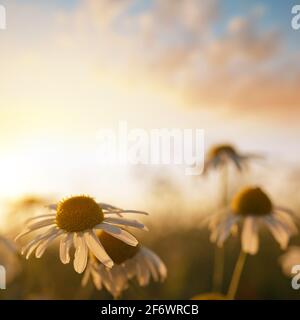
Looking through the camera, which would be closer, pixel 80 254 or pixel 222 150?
pixel 80 254

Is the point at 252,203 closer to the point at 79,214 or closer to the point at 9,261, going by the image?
the point at 79,214

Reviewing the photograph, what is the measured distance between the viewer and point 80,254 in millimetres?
2037

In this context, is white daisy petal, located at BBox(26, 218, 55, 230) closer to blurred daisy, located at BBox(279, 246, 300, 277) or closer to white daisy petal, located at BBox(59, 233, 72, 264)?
white daisy petal, located at BBox(59, 233, 72, 264)

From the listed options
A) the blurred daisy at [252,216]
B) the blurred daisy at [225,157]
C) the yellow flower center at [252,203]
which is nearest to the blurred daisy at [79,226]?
the blurred daisy at [252,216]

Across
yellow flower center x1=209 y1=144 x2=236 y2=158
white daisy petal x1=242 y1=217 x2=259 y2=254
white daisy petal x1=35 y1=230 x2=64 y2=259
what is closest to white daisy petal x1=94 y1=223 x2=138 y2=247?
white daisy petal x1=35 y1=230 x2=64 y2=259

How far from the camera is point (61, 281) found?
505 cm

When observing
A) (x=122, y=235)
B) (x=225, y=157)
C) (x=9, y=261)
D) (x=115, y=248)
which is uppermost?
(x=225, y=157)

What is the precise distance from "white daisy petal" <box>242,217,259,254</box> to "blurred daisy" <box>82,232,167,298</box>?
0.59m

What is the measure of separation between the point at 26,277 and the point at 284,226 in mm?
2448

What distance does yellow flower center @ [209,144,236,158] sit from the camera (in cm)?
449

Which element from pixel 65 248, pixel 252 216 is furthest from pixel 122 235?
pixel 252 216

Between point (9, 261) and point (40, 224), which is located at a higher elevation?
point (40, 224)

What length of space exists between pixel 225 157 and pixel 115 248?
7.45 feet
